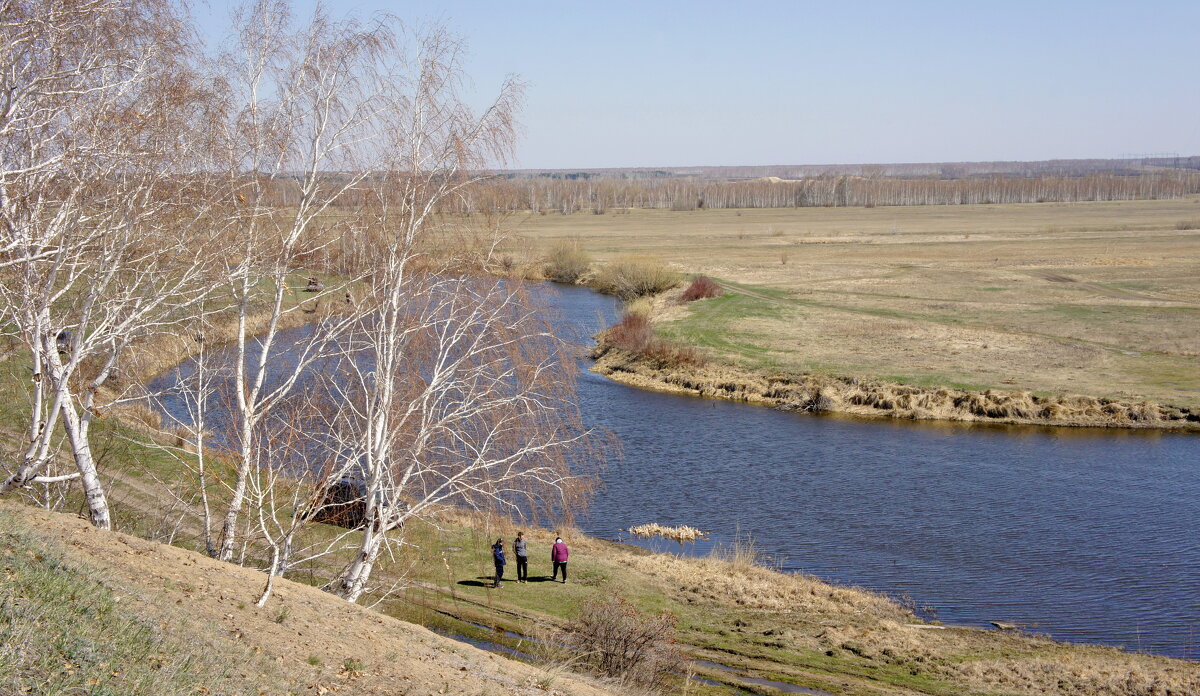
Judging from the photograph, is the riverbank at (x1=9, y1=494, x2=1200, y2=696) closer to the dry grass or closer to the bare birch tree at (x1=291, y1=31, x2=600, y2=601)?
the bare birch tree at (x1=291, y1=31, x2=600, y2=601)

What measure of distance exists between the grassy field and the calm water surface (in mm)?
7437

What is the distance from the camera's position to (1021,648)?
18719 millimetres

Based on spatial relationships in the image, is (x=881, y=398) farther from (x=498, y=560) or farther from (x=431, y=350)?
(x=431, y=350)

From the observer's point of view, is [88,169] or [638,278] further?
[638,278]

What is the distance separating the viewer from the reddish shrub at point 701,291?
6378 centimetres

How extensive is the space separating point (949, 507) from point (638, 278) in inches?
1575

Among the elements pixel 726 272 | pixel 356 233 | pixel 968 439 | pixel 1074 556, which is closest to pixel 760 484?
pixel 1074 556

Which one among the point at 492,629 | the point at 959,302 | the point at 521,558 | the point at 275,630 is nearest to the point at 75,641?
the point at 275,630

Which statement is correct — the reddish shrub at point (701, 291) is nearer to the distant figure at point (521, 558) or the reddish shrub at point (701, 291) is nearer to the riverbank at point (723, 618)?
the riverbank at point (723, 618)

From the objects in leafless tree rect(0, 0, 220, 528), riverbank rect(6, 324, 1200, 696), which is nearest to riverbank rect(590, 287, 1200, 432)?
riverbank rect(6, 324, 1200, 696)

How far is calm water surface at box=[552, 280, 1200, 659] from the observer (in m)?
21.8

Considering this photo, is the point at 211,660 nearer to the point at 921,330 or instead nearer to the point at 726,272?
the point at 921,330

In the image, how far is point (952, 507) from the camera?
28.1 meters

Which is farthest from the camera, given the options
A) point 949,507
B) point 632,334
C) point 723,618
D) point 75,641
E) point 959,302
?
point 959,302
